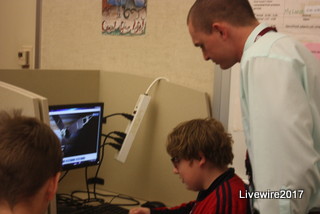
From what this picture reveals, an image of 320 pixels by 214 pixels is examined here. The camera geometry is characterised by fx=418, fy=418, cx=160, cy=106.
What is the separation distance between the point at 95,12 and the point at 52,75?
0.53m

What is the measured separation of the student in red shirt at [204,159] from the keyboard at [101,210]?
418 mm

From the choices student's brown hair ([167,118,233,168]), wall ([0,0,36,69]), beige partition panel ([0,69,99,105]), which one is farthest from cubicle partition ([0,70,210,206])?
wall ([0,0,36,69])

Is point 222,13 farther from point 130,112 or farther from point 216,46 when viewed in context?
point 130,112

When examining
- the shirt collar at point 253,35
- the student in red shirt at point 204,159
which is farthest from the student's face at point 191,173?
the shirt collar at point 253,35

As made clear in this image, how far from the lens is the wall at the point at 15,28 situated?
263 centimetres

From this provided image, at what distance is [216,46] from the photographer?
121 centimetres

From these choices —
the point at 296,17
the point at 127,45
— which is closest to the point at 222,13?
the point at 296,17

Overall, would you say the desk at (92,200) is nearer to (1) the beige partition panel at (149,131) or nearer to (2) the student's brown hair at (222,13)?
(1) the beige partition panel at (149,131)

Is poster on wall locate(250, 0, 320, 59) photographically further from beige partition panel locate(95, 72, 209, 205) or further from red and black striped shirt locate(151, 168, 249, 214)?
red and black striped shirt locate(151, 168, 249, 214)

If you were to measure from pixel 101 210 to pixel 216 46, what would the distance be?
92 cm

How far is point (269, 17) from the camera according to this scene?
1.63 m

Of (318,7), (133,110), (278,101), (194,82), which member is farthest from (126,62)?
(278,101)

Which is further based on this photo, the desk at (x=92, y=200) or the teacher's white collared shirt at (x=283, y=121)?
the desk at (x=92, y=200)

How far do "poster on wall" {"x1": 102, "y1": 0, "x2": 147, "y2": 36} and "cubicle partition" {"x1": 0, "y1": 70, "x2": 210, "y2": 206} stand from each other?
0.75 ft
